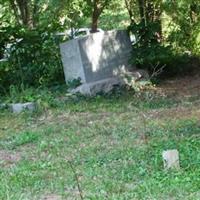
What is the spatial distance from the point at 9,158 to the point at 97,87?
4.43 m

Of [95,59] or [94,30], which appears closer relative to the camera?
[95,59]

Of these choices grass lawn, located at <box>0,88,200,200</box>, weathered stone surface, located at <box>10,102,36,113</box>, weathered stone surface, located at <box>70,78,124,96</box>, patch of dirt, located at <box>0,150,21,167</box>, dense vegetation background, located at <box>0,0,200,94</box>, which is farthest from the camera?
dense vegetation background, located at <box>0,0,200,94</box>

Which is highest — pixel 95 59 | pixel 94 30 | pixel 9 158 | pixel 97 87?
pixel 94 30

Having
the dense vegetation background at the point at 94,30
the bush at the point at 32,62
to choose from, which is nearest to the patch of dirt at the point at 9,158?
the dense vegetation background at the point at 94,30

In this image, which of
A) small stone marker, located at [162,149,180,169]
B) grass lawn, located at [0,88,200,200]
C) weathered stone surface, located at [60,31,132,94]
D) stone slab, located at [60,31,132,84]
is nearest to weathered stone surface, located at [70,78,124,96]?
weathered stone surface, located at [60,31,132,94]

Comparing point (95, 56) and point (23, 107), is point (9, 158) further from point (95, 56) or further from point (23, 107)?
point (95, 56)

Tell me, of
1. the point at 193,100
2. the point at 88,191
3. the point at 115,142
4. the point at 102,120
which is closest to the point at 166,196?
the point at 88,191

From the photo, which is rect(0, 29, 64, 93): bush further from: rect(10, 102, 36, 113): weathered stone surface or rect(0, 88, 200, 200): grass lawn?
rect(0, 88, 200, 200): grass lawn

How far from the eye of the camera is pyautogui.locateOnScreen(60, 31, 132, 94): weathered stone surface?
10.8m

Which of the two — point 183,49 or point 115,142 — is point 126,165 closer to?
point 115,142

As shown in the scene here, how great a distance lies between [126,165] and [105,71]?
586 centimetres

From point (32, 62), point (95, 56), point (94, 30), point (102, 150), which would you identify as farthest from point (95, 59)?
point (102, 150)

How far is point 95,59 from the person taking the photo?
11172 millimetres

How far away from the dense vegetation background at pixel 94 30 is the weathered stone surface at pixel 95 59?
401 mm
